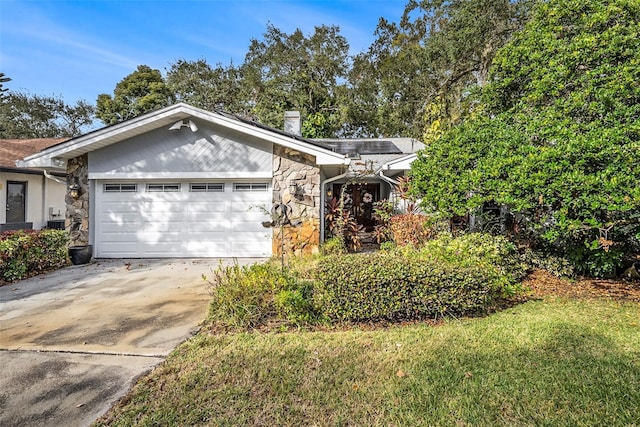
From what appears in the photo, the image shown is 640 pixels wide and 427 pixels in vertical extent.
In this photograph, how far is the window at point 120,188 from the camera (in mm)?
9633

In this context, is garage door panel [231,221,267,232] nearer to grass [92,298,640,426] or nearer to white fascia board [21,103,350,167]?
white fascia board [21,103,350,167]

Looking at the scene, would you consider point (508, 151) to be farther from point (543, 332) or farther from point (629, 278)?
point (629, 278)

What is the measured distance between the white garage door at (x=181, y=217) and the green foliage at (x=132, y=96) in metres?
18.1

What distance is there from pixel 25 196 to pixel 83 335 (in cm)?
1232

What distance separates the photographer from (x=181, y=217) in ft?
31.6

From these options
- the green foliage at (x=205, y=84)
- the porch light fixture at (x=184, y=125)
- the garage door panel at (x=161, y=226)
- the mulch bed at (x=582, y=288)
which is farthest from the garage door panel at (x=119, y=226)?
the green foliage at (x=205, y=84)

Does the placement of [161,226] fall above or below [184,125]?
below

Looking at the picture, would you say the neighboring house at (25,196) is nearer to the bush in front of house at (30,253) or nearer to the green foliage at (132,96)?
the bush in front of house at (30,253)

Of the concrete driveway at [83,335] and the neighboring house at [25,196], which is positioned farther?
the neighboring house at [25,196]

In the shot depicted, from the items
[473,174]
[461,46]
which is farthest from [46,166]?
[461,46]

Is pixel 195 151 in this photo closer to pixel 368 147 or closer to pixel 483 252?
pixel 483 252

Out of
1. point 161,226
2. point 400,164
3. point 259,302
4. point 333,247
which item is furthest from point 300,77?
point 259,302

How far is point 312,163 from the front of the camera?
9305 mm

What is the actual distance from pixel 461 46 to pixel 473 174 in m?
14.6
